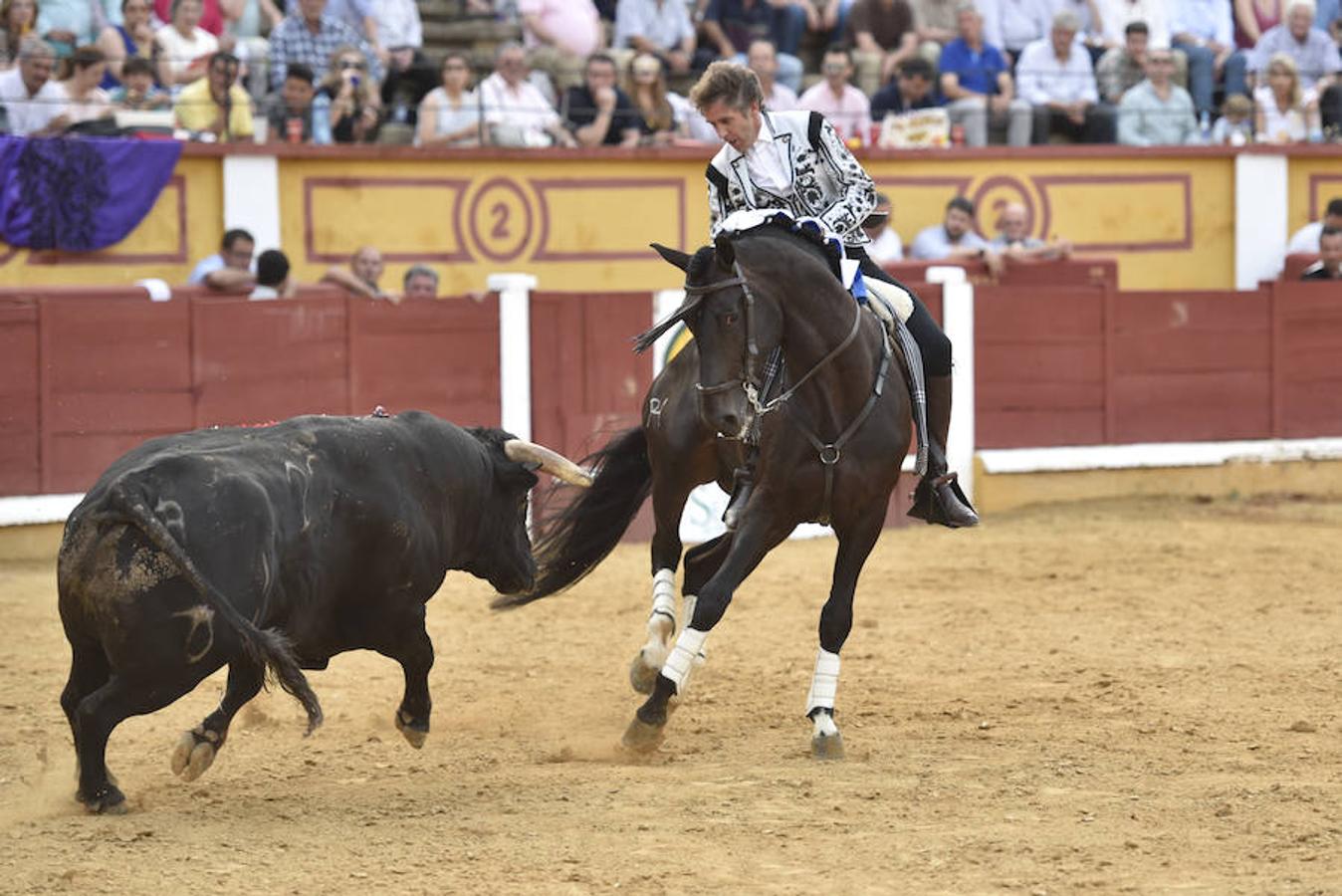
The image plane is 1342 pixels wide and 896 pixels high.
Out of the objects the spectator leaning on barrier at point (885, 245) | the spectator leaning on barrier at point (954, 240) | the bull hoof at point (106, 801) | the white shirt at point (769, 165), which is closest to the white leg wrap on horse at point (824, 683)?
the white shirt at point (769, 165)

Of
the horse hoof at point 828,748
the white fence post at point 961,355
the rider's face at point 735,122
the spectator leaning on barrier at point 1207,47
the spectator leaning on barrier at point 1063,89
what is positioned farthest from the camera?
the spectator leaning on barrier at point 1207,47

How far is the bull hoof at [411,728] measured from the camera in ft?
19.0

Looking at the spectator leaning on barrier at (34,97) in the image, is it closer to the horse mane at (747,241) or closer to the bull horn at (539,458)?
the bull horn at (539,458)

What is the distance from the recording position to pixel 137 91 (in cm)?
1125

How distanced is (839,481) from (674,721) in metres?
1.10

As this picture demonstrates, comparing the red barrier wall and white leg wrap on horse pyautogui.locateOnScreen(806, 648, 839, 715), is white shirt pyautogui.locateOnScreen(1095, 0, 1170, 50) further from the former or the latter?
white leg wrap on horse pyautogui.locateOnScreen(806, 648, 839, 715)

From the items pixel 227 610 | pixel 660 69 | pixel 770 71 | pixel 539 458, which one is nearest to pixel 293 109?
pixel 660 69

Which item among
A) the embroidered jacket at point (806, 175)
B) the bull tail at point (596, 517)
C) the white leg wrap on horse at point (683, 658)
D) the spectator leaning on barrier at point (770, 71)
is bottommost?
the white leg wrap on horse at point (683, 658)

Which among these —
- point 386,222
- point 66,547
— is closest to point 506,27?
point 386,222

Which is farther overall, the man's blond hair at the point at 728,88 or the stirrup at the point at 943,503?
the stirrup at the point at 943,503

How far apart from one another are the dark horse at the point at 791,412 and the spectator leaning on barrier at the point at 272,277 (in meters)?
4.54

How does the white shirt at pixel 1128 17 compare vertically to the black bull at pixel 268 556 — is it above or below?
above

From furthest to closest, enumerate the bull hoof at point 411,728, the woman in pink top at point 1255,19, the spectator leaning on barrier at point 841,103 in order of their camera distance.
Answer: the woman in pink top at point 1255,19 < the spectator leaning on barrier at point 841,103 < the bull hoof at point 411,728

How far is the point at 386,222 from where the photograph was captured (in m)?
12.2
